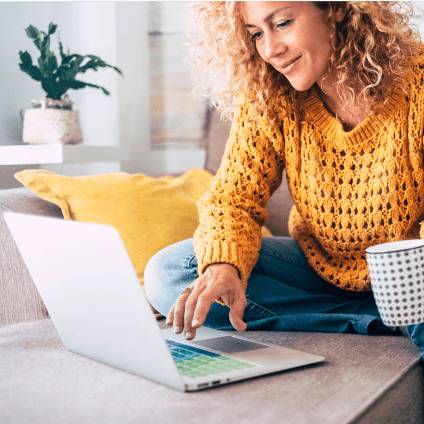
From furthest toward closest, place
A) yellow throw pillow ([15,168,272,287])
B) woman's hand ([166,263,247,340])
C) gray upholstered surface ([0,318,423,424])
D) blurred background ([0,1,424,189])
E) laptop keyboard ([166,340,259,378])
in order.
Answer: blurred background ([0,1,424,189])
yellow throw pillow ([15,168,272,287])
woman's hand ([166,263,247,340])
laptop keyboard ([166,340,259,378])
gray upholstered surface ([0,318,423,424])

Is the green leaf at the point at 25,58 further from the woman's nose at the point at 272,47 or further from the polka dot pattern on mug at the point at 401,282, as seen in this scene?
the polka dot pattern on mug at the point at 401,282

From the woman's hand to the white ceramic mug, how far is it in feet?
0.74

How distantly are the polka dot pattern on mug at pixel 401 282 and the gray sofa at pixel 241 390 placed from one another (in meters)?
0.09

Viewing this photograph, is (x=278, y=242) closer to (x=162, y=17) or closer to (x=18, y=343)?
(x=18, y=343)

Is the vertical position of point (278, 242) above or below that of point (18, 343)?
above

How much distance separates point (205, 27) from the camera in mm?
1038

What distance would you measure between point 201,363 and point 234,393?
10 centimetres

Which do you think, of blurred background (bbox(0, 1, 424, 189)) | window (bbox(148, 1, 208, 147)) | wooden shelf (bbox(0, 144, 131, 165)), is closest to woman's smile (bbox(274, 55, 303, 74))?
wooden shelf (bbox(0, 144, 131, 165))

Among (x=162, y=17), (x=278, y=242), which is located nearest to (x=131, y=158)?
(x=162, y=17)

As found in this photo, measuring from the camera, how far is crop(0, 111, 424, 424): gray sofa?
0.60 meters

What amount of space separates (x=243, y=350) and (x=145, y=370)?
0.18m

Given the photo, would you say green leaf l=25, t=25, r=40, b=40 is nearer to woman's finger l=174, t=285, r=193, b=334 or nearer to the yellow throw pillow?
the yellow throw pillow

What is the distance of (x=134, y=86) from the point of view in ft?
7.74

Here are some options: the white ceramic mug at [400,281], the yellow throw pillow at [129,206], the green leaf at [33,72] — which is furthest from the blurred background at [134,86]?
the white ceramic mug at [400,281]
